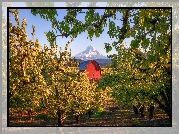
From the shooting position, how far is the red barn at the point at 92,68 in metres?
8.54

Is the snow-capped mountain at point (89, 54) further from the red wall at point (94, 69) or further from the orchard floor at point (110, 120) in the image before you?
the orchard floor at point (110, 120)

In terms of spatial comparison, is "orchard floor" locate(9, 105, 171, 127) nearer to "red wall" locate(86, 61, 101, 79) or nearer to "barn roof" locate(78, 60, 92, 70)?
"red wall" locate(86, 61, 101, 79)

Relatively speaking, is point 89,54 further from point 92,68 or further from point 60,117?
point 60,117

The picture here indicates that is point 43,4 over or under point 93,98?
over

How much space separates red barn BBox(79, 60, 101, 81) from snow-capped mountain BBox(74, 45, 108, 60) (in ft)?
0.55

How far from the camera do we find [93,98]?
30.0 feet

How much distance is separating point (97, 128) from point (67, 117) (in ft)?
2.74

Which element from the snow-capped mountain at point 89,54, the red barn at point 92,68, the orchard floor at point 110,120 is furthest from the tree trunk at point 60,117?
the snow-capped mountain at point 89,54

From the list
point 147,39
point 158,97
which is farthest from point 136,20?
point 158,97

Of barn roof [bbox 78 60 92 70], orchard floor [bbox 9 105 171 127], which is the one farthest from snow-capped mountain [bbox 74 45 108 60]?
orchard floor [bbox 9 105 171 127]

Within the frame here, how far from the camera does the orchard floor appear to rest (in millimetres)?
8484

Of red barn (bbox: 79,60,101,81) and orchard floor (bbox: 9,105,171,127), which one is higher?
red barn (bbox: 79,60,101,81)

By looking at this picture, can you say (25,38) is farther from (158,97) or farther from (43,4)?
(158,97)

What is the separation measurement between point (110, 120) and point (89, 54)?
1.78 meters
